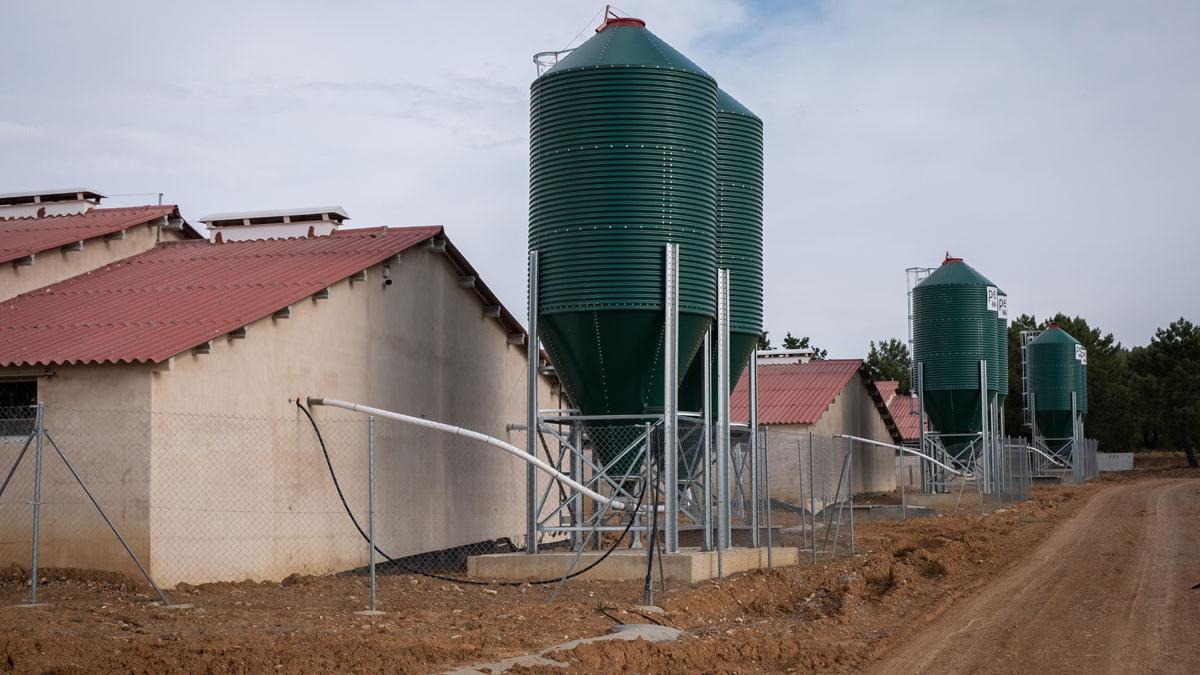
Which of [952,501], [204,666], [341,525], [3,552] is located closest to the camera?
[204,666]

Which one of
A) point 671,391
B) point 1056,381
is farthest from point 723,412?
point 1056,381

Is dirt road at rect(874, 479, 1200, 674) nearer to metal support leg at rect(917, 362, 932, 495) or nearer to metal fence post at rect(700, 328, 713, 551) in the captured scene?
metal fence post at rect(700, 328, 713, 551)

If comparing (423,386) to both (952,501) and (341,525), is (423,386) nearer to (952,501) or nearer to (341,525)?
(341,525)

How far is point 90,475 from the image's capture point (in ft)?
55.8

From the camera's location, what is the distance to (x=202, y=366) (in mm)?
17828

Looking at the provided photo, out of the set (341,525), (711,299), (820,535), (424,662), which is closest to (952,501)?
(820,535)

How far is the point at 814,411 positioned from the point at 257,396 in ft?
89.3

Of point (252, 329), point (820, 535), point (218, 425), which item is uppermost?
point (252, 329)

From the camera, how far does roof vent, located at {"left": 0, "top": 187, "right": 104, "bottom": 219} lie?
26.4m

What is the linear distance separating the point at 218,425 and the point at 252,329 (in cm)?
161

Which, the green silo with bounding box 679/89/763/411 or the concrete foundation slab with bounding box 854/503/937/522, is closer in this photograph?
the green silo with bounding box 679/89/763/411

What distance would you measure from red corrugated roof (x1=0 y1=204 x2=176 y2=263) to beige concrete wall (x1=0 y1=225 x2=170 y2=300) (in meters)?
0.19

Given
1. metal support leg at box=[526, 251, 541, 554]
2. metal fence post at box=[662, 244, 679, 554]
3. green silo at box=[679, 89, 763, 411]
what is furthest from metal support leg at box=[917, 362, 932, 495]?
metal support leg at box=[526, 251, 541, 554]

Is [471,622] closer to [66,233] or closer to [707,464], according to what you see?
[707,464]
